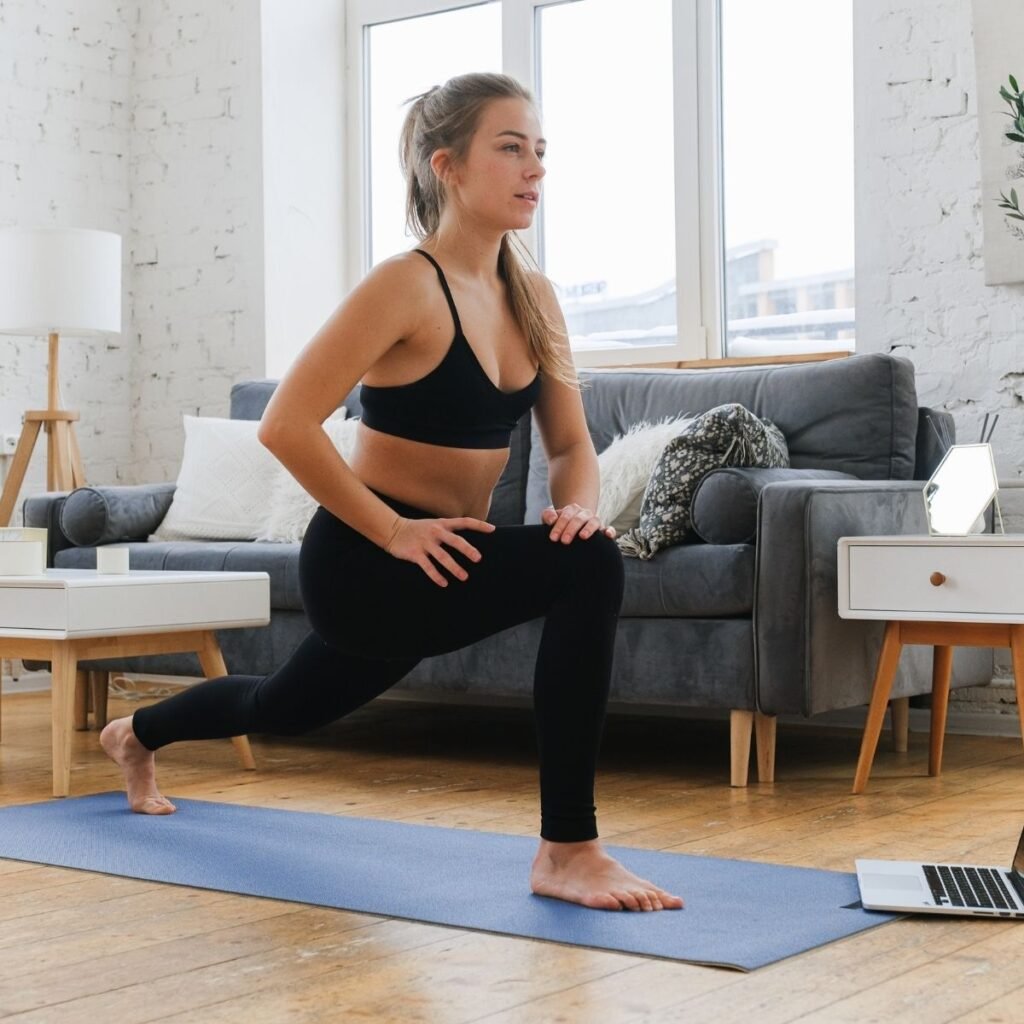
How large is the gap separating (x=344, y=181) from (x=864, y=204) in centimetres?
214

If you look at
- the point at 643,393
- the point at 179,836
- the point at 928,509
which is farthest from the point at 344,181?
the point at 179,836

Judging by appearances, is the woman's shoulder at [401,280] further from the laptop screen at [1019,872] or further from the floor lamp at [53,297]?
the floor lamp at [53,297]

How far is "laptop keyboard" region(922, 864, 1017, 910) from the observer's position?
206 cm

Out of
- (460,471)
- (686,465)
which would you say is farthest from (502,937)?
(686,465)

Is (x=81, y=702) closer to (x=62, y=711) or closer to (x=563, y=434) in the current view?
(x=62, y=711)

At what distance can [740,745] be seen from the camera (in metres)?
3.24

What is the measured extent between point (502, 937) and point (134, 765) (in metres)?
1.08

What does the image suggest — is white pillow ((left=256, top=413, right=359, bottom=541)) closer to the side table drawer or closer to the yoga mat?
the yoga mat

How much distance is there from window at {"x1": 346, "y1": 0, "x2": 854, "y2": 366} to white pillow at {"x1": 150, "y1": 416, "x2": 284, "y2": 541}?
109 cm

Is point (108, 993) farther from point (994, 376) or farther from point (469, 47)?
point (469, 47)

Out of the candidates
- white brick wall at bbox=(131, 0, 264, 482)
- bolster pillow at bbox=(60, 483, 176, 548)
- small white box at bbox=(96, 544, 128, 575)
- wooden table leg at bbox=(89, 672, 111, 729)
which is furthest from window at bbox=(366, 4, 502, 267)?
small white box at bbox=(96, 544, 128, 575)

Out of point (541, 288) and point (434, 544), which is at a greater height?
point (541, 288)

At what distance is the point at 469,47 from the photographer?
536 centimetres

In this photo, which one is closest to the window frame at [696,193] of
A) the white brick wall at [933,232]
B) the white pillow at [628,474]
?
the white brick wall at [933,232]
